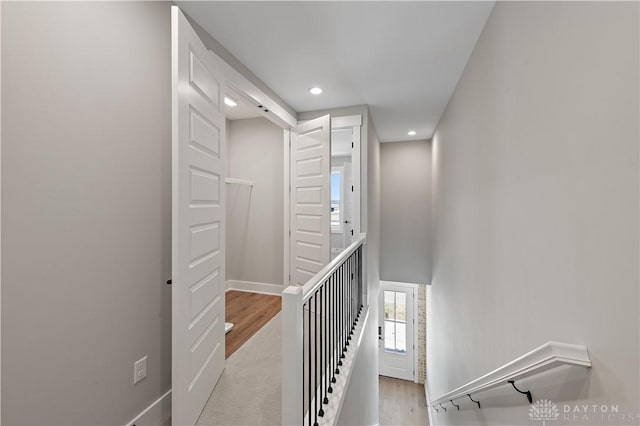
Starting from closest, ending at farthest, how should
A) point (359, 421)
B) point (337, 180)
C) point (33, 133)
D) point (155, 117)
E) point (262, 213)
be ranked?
point (33, 133) → point (155, 117) → point (359, 421) → point (262, 213) → point (337, 180)

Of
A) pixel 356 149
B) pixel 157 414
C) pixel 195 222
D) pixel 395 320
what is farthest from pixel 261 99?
pixel 395 320

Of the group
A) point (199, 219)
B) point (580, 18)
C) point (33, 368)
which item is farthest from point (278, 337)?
point (580, 18)

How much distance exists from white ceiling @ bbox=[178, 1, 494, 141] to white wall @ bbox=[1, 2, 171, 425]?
21.7 inches

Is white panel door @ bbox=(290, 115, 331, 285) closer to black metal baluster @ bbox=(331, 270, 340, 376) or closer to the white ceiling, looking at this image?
the white ceiling

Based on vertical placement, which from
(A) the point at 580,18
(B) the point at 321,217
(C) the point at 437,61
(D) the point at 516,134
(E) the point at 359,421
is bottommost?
(E) the point at 359,421

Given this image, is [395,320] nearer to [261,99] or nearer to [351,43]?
[261,99]

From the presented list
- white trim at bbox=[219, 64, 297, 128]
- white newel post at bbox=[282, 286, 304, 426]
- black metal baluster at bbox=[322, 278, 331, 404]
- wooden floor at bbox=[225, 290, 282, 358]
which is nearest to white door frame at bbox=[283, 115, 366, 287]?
white trim at bbox=[219, 64, 297, 128]

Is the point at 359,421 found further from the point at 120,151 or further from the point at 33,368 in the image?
the point at 120,151

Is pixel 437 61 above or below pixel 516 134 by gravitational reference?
above

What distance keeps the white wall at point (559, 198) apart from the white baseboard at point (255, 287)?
2.55m

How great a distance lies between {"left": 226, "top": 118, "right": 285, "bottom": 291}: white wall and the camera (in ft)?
12.9

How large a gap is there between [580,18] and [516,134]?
58 centimetres

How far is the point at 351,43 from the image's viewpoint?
2.12m

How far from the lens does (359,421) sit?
2.87 meters
